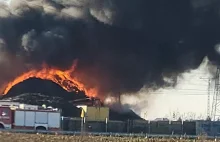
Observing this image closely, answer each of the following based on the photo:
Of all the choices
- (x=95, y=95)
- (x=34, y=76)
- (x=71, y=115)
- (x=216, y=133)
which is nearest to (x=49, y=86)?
(x=34, y=76)

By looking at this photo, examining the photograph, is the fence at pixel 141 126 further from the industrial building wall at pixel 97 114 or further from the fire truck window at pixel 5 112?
the fire truck window at pixel 5 112

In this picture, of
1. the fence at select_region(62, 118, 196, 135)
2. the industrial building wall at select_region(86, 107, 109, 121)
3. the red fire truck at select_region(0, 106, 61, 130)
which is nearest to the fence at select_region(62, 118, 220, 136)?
the fence at select_region(62, 118, 196, 135)

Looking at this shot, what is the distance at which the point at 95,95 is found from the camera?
10525 cm

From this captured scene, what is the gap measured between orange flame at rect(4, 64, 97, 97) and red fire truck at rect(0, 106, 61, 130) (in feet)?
105

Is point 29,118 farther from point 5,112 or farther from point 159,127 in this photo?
point 159,127

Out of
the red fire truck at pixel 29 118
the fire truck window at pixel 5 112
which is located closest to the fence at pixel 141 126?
the red fire truck at pixel 29 118

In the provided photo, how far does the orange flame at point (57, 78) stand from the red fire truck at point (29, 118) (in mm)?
32104

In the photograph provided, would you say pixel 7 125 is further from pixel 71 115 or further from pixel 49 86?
pixel 49 86

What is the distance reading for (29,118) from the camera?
7156 cm

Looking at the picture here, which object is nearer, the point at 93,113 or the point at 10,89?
the point at 93,113

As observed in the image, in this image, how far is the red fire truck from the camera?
224 ft

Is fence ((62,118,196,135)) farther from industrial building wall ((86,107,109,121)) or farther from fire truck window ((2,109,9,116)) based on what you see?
fire truck window ((2,109,9,116))

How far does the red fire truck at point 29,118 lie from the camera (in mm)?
68375

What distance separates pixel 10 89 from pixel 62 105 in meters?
14.6
